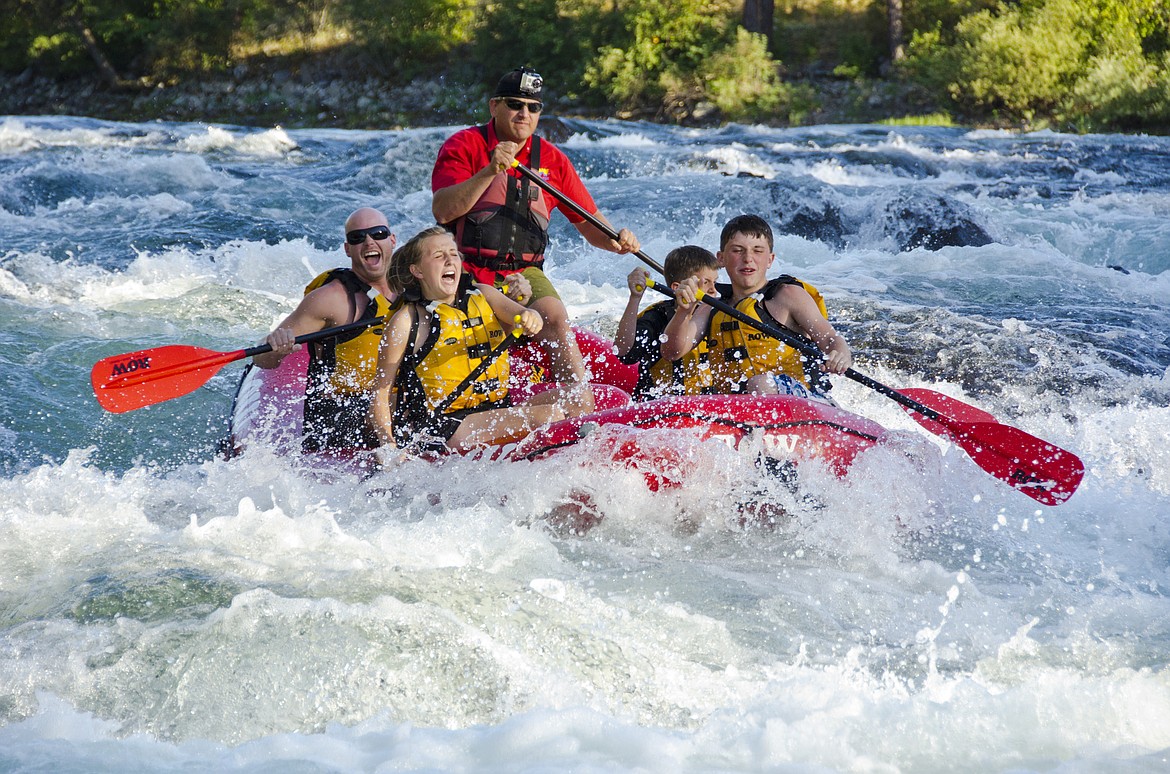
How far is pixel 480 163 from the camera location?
403 cm

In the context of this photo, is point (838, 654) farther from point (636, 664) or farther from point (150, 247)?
point (150, 247)

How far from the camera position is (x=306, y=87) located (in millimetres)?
21453

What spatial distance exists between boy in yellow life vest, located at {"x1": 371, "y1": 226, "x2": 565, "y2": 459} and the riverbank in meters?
14.2

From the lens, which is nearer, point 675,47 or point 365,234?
point 365,234

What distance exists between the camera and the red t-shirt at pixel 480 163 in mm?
3977

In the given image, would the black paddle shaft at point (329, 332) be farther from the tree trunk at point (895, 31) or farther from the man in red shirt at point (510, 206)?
the tree trunk at point (895, 31)

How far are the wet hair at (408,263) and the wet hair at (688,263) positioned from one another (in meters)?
0.80

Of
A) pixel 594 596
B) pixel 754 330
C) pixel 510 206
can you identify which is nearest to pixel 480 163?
pixel 510 206

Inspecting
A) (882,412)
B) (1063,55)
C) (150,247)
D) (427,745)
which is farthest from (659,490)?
(1063,55)

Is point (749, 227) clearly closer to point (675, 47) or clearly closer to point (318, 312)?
point (318, 312)

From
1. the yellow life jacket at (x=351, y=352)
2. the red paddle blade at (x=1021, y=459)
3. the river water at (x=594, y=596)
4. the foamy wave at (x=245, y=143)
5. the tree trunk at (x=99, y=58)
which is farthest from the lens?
the tree trunk at (x=99, y=58)

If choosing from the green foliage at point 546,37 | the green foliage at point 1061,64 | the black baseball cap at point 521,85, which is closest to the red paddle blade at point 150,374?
the black baseball cap at point 521,85

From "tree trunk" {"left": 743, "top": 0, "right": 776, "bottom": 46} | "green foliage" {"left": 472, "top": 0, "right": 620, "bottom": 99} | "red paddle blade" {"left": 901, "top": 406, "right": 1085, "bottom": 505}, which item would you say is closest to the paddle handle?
"red paddle blade" {"left": 901, "top": 406, "right": 1085, "bottom": 505}

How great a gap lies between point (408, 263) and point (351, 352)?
1.41 ft
